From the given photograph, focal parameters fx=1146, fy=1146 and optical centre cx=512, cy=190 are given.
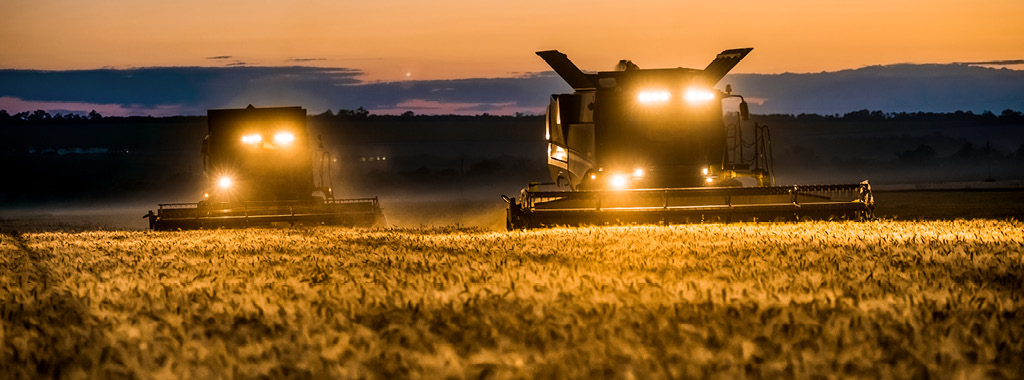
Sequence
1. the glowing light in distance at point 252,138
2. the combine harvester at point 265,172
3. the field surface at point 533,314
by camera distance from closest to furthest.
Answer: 1. the field surface at point 533,314
2. the combine harvester at point 265,172
3. the glowing light in distance at point 252,138

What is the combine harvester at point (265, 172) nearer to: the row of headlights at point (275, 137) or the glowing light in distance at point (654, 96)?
the row of headlights at point (275, 137)

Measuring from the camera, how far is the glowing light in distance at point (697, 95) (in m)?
22.7

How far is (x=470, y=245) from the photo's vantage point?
15.8 metres

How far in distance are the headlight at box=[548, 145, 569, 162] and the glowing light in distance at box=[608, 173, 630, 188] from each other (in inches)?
46.0

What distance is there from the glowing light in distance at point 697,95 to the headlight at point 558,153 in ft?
8.95

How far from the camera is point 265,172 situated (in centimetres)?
3092

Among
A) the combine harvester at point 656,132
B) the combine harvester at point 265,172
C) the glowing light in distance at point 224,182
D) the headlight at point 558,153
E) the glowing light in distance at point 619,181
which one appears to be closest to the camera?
the combine harvester at point 656,132

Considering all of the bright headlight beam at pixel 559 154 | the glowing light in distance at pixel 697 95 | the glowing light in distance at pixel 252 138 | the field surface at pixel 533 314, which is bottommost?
the field surface at pixel 533 314

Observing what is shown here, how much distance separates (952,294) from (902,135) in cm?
19119

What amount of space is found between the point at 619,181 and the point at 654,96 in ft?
5.97

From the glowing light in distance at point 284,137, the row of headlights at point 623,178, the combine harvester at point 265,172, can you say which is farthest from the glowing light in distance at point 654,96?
the glowing light in distance at point 284,137

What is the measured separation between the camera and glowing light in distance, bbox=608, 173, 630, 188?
74.6 feet

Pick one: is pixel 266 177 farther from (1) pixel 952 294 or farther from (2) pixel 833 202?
(1) pixel 952 294

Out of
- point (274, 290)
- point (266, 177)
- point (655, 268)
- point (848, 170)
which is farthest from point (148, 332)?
point (848, 170)
